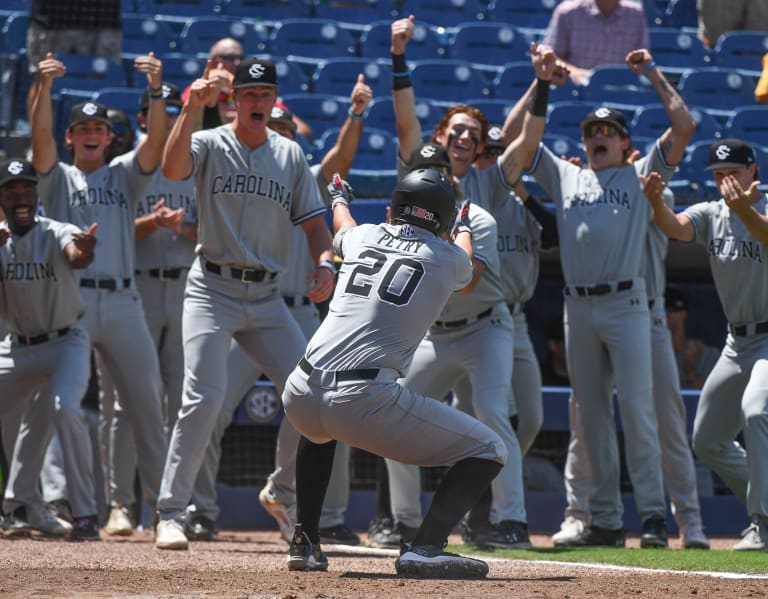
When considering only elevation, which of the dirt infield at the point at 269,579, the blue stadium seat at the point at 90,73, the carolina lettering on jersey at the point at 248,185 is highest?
the blue stadium seat at the point at 90,73

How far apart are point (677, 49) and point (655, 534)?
6438 mm

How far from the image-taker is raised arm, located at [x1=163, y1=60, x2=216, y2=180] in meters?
5.74

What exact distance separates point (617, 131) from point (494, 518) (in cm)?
207

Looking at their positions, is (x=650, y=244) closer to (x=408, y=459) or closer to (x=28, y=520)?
(x=408, y=459)

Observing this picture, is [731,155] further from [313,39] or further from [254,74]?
[313,39]

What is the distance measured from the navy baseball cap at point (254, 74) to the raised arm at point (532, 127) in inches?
53.3

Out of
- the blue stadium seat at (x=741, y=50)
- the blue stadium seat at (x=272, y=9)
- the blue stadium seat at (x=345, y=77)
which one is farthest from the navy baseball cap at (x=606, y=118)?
the blue stadium seat at (x=272, y=9)

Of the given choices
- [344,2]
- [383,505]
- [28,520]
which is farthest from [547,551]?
[344,2]

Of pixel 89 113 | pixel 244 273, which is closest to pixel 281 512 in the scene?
pixel 244 273

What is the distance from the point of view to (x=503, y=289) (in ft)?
21.8

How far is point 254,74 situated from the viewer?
593 centimetres

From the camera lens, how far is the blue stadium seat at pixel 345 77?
1088 centimetres

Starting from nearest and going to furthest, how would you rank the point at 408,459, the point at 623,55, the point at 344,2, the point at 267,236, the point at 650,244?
the point at 408,459
the point at 267,236
the point at 650,244
the point at 623,55
the point at 344,2

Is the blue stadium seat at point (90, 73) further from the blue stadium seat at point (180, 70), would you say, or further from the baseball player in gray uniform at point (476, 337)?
the baseball player in gray uniform at point (476, 337)
